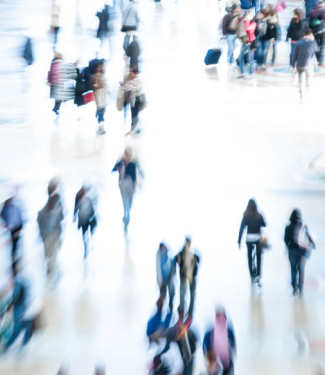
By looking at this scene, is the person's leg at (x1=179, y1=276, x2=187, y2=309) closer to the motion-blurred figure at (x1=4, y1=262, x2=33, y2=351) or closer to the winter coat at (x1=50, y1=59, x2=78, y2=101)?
the motion-blurred figure at (x1=4, y1=262, x2=33, y2=351)

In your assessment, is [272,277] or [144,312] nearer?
[144,312]

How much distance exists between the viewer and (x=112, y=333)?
681cm

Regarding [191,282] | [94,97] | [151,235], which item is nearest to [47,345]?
[191,282]

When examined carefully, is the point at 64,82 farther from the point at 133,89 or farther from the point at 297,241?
the point at 297,241

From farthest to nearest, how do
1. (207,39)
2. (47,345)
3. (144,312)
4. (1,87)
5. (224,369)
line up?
(207,39) < (1,87) < (144,312) < (47,345) < (224,369)

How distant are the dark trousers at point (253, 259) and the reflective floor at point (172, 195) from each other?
200 mm

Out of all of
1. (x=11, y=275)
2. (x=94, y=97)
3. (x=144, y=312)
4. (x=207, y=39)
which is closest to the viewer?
(x=144, y=312)

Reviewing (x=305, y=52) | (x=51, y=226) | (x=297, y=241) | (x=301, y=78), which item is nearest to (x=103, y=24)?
(x=301, y=78)

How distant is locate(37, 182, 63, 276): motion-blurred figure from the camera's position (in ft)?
24.6

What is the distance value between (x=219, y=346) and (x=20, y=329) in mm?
2148

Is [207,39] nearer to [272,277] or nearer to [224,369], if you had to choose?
[272,277]

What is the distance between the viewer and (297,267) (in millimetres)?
7328

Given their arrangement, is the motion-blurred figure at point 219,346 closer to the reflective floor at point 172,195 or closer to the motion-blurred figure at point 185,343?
the motion-blurred figure at point 185,343

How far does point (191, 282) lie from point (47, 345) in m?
1.62
